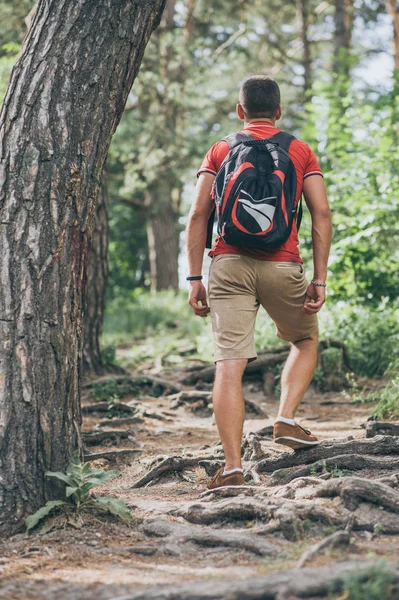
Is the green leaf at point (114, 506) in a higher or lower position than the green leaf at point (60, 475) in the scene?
lower

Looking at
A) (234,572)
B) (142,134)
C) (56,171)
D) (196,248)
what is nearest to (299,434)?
(196,248)

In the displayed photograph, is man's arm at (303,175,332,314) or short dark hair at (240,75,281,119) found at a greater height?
short dark hair at (240,75,281,119)

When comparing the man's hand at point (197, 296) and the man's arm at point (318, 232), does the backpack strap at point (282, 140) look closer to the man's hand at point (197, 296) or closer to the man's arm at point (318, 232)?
the man's arm at point (318, 232)

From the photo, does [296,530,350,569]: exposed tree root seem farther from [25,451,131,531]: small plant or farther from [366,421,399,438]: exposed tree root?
[366,421,399,438]: exposed tree root

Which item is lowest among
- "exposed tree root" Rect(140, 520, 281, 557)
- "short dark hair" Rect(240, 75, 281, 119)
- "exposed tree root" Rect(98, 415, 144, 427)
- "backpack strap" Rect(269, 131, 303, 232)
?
"exposed tree root" Rect(98, 415, 144, 427)

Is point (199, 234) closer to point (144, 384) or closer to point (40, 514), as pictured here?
point (40, 514)

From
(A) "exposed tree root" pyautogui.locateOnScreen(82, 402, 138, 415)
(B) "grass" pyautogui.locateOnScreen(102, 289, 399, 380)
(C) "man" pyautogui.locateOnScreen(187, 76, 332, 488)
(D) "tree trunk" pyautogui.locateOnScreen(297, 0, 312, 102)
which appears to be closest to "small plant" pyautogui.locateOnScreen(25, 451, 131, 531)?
(C) "man" pyautogui.locateOnScreen(187, 76, 332, 488)

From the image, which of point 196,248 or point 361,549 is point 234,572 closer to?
point 361,549

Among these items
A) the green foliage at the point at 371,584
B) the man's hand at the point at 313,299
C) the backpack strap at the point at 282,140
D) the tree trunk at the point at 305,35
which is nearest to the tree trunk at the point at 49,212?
the backpack strap at the point at 282,140

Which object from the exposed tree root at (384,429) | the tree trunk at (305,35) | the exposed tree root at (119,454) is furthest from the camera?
the tree trunk at (305,35)

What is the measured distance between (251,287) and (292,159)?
82 cm

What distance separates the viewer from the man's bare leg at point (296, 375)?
4.75 m

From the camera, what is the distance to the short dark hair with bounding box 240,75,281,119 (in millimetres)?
4699

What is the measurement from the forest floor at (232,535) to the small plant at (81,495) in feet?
0.22
